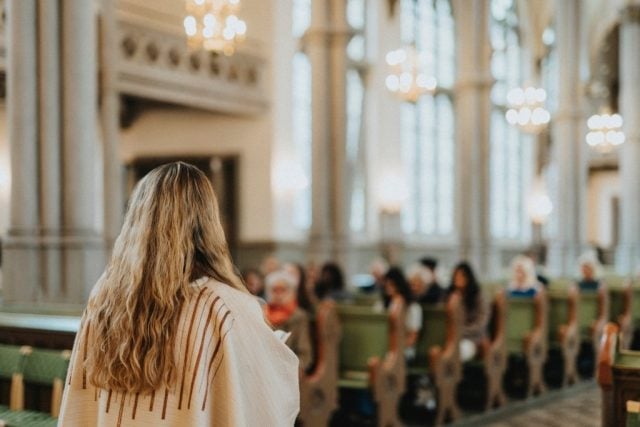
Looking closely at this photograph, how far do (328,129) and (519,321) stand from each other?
18.1ft

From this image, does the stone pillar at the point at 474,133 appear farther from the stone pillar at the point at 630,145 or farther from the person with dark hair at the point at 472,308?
the person with dark hair at the point at 472,308

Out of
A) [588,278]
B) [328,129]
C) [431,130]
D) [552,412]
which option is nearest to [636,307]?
[588,278]

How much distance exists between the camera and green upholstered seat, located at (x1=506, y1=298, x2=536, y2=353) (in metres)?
8.54

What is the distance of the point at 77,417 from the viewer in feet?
7.22

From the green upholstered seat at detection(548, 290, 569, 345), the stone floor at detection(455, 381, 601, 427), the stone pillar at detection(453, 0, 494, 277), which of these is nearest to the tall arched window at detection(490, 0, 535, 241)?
the stone pillar at detection(453, 0, 494, 277)

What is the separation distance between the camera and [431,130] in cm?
1877

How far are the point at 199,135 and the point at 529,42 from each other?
10.7m

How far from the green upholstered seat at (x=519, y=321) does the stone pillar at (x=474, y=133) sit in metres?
7.21

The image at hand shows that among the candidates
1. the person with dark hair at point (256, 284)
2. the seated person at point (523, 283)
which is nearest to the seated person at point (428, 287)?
the seated person at point (523, 283)

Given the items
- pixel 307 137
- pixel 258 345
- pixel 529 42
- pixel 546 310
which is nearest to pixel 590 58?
pixel 529 42

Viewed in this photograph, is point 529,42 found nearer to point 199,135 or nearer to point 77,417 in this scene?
point 199,135

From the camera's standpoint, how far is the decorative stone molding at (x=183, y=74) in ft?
40.2

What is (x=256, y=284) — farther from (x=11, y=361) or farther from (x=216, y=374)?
(x=216, y=374)

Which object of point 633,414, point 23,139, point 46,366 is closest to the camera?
point 633,414
